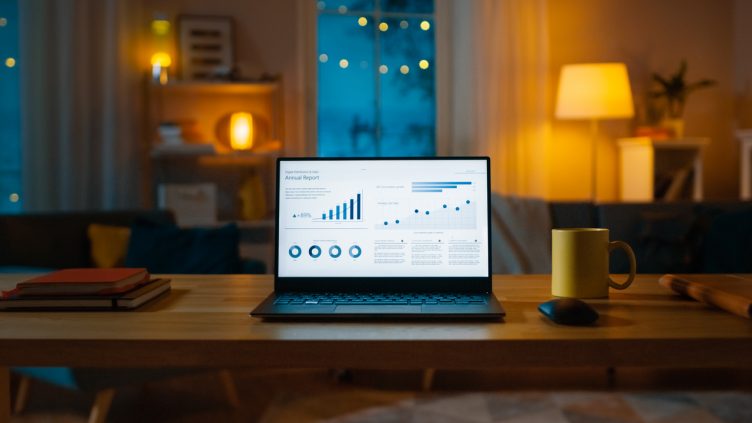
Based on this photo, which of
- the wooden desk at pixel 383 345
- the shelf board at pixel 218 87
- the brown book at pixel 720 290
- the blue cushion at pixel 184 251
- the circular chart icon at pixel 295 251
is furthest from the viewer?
the shelf board at pixel 218 87

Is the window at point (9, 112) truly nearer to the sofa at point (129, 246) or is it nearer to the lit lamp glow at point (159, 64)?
the lit lamp glow at point (159, 64)

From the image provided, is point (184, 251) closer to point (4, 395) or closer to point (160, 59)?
point (160, 59)

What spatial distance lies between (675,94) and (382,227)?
3.53 metres

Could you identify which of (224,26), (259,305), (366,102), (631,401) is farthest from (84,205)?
(259,305)

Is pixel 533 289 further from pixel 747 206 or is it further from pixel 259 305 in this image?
pixel 747 206

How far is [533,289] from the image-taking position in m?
1.26

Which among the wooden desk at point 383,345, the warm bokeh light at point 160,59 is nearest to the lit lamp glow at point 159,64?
the warm bokeh light at point 160,59

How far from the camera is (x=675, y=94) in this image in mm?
4230

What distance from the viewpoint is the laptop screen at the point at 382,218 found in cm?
120

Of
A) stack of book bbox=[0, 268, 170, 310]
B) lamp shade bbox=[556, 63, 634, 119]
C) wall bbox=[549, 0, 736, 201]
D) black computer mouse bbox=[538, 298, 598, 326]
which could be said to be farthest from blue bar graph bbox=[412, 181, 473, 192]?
wall bbox=[549, 0, 736, 201]

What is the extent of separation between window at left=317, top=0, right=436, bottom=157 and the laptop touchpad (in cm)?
316

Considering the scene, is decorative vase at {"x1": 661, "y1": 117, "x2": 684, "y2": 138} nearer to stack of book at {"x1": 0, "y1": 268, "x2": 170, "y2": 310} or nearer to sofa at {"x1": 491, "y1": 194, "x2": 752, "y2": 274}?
sofa at {"x1": 491, "y1": 194, "x2": 752, "y2": 274}

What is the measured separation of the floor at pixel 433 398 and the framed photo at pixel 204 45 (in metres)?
1.63

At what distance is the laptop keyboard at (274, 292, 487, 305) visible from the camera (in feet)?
3.55
